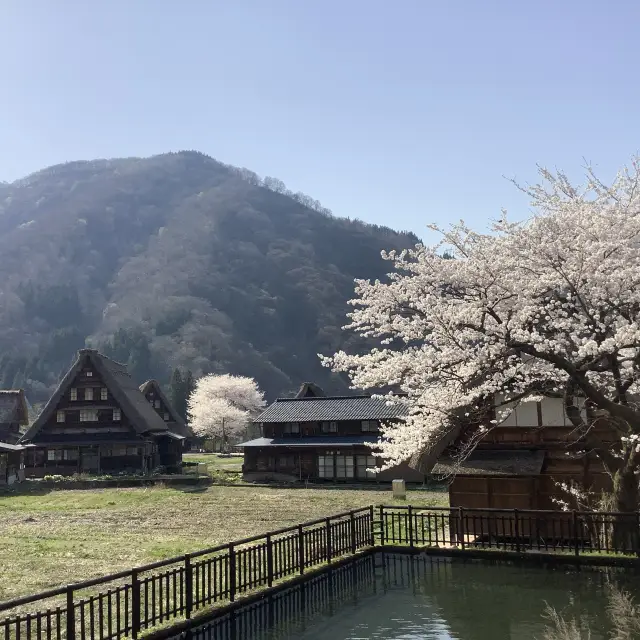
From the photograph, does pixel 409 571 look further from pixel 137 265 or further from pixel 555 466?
pixel 137 265

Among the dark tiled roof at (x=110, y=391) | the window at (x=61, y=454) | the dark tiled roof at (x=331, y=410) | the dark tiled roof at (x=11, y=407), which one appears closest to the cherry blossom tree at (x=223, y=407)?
the dark tiled roof at (x=110, y=391)

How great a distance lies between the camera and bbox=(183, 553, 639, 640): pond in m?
11.3

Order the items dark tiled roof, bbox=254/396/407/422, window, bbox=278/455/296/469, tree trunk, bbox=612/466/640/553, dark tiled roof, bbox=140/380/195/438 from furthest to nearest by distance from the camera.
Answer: dark tiled roof, bbox=140/380/195/438 < window, bbox=278/455/296/469 < dark tiled roof, bbox=254/396/407/422 < tree trunk, bbox=612/466/640/553

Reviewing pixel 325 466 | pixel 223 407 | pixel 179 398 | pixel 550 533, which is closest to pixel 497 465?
pixel 550 533

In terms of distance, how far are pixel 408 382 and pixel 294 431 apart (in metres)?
31.8

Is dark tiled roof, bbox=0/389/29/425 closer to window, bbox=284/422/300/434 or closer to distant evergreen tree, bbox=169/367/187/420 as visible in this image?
window, bbox=284/422/300/434

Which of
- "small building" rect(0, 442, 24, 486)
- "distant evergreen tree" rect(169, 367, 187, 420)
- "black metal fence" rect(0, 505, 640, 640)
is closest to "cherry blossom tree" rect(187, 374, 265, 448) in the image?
"distant evergreen tree" rect(169, 367, 187, 420)

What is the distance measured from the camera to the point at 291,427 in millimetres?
47406

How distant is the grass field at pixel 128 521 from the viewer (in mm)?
15930

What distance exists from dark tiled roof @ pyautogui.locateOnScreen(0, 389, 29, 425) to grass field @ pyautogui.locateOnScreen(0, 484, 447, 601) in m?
23.1

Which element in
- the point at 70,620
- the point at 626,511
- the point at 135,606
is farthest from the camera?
the point at 626,511

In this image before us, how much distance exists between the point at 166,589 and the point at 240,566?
1422 millimetres

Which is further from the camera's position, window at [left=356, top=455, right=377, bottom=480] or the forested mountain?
the forested mountain

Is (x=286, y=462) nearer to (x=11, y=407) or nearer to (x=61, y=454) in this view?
(x=61, y=454)
